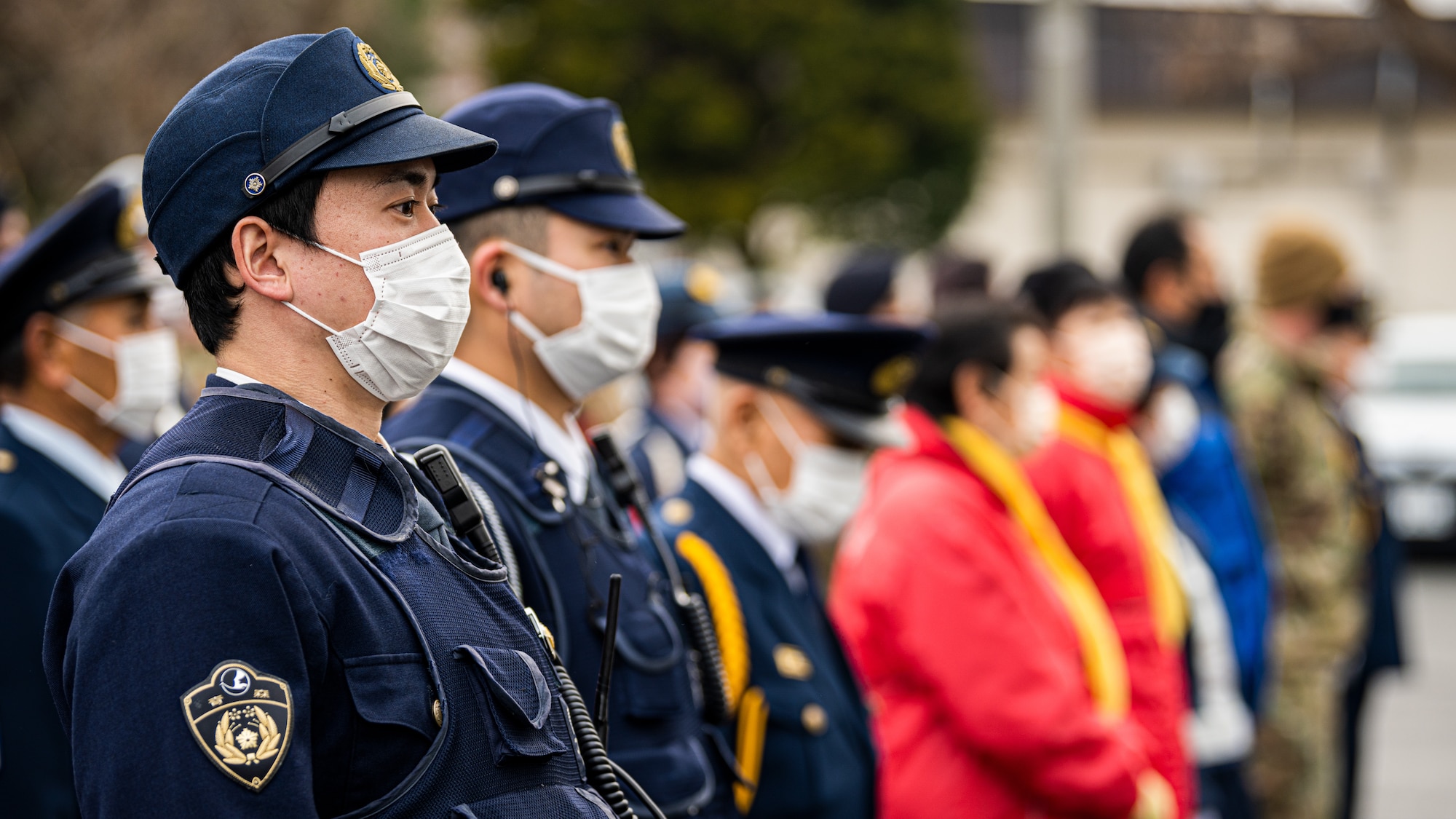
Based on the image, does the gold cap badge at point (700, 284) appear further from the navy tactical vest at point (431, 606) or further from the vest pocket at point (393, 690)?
the vest pocket at point (393, 690)

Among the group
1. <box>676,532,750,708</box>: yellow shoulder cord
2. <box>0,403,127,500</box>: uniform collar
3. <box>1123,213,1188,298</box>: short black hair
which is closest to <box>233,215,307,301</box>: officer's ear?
<box>676,532,750,708</box>: yellow shoulder cord

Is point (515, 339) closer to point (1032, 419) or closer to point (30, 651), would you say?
point (30, 651)

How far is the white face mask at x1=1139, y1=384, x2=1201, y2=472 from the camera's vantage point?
5.93m

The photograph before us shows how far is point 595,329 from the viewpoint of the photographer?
2770 mm

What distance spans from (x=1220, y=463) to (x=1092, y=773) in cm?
247

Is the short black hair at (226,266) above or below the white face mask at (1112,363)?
above

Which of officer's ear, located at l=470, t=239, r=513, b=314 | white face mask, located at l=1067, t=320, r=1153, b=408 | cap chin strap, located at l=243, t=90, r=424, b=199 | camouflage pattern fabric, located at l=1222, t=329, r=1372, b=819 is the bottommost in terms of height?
camouflage pattern fabric, located at l=1222, t=329, r=1372, b=819

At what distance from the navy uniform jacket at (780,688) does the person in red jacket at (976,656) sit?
29 centimetres

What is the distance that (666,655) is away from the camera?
8.58 feet

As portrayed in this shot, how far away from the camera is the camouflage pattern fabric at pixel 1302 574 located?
6.03m

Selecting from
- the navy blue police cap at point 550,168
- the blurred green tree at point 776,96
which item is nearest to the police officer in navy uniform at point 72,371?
the navy blue police cap at point 550,168

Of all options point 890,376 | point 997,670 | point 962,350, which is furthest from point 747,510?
point 962,350

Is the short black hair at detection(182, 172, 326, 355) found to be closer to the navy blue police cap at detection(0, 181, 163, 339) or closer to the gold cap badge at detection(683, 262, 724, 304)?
the navy blue police cap at detection(0, 181, 163, 339)

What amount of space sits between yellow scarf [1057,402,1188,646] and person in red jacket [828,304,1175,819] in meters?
0.89
